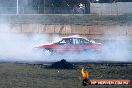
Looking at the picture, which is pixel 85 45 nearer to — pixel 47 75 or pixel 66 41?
pixel 66 41

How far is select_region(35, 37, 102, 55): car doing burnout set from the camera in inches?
898

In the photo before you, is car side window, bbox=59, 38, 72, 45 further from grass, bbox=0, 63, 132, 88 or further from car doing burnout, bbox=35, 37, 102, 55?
grass, bbox=0, 63, 132, 88

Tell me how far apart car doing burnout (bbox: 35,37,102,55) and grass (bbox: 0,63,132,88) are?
189 inches

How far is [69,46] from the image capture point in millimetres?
23094

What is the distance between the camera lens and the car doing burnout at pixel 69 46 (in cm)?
2281

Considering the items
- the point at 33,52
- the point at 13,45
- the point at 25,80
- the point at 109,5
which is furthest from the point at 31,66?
the point at 109,5

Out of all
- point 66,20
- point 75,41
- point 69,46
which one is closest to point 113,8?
point 66,20

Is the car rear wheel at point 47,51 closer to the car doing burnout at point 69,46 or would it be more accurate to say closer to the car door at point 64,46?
the car doing burnout at point 69,46

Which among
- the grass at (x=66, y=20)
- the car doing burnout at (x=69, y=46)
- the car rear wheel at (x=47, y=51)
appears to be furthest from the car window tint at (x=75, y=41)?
the grass at (x=66, y=20)

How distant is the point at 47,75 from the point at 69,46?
8.27m

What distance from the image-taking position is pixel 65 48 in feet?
75.4

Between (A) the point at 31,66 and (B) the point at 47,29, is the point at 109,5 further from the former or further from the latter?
(A) the point at 31,66

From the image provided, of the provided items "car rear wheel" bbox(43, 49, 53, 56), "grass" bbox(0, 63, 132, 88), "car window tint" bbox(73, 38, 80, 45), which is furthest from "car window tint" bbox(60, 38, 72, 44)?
"grass" bbox(0, 63, 132, 88)

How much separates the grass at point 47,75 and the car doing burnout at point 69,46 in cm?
481
